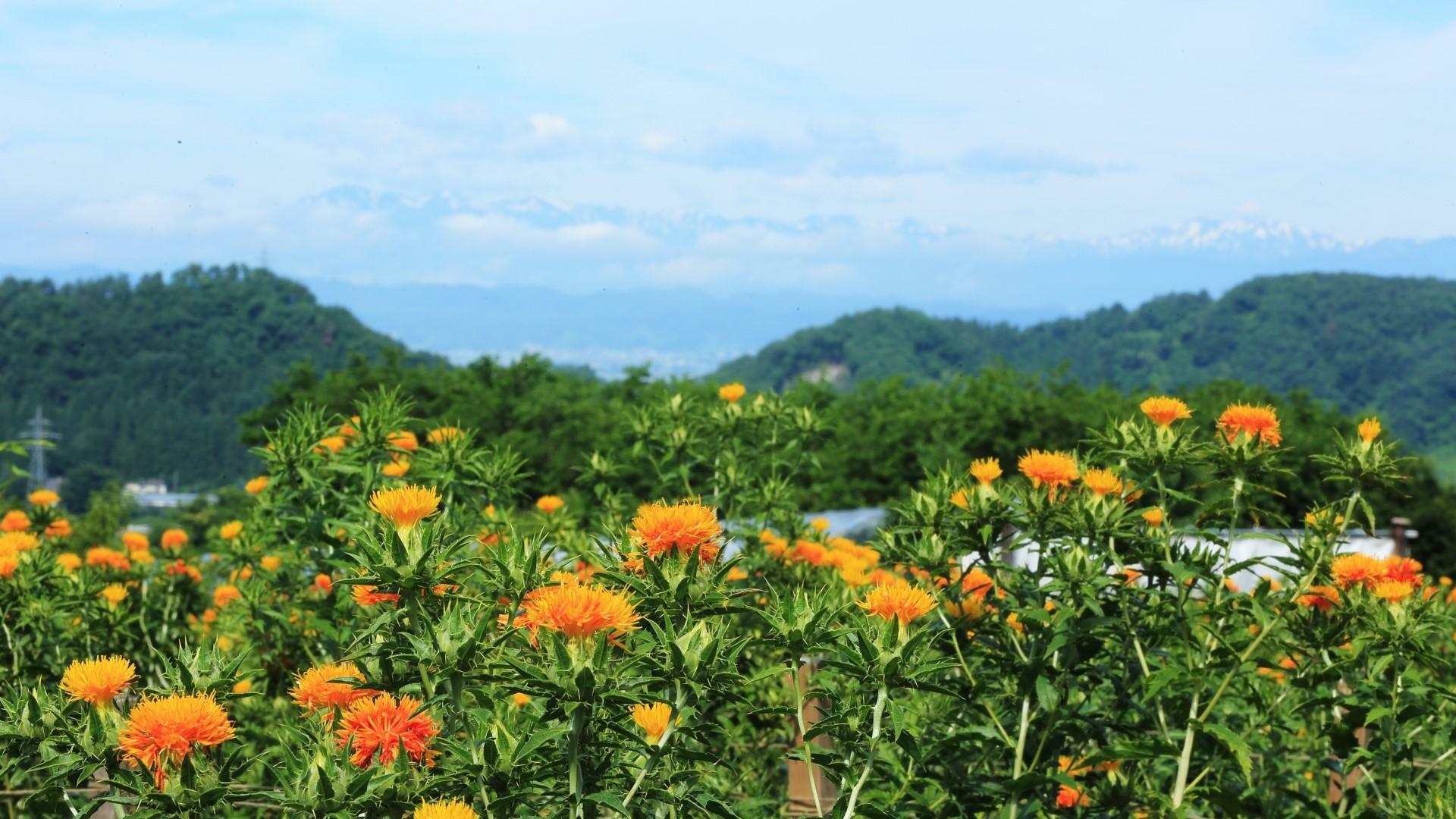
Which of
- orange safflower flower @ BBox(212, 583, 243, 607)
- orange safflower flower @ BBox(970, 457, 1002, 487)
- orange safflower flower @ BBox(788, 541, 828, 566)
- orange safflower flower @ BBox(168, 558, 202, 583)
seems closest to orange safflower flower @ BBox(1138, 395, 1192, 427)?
orange safflower flower @ BBox(970, 457, 1002, 487)

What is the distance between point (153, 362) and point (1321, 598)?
114m

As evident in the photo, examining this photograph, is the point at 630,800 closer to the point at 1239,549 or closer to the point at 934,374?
the point at 1239,549

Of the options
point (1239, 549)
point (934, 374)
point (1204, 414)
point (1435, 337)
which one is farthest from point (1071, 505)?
point (1435, 337)

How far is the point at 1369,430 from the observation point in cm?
291

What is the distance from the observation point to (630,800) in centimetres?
182

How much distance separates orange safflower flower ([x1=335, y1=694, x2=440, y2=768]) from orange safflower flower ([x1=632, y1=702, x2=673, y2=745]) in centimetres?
31

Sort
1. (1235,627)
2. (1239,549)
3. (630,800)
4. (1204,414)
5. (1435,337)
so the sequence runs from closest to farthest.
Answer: (630,800), (1235,627), (1239,549), (1204,414), (1435,337)

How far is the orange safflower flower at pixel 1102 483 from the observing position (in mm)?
2705

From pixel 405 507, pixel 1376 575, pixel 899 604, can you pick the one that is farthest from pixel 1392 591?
pixel 405 507

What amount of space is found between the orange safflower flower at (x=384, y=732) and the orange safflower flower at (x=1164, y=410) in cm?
179

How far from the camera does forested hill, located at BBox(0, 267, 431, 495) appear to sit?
329 ft

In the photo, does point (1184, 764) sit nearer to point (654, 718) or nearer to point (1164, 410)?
point (1164, 410)

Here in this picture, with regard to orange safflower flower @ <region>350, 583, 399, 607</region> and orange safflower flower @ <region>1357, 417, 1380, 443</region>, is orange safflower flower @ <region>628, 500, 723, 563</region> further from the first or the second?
orange safflower flower @ <region>1357, 417, 1380, 443</region>

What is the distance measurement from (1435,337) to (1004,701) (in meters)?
129
